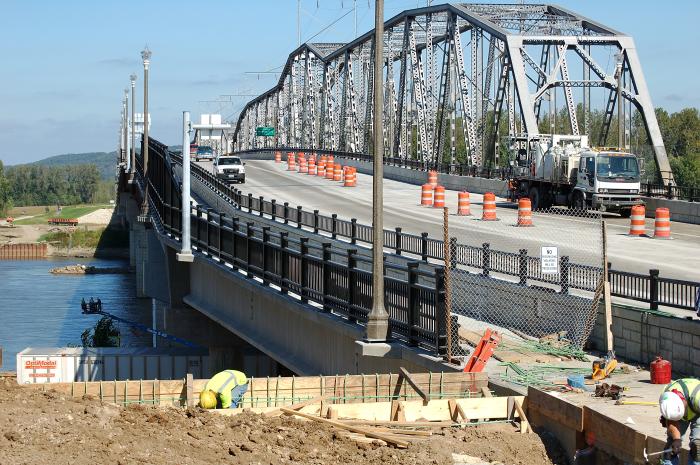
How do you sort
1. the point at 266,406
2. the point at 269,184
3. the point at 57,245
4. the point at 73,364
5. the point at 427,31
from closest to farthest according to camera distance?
the point at 266,406 → the point at 73,364 → the point at 269,184 → the point at 427,31 → the point at 57,245

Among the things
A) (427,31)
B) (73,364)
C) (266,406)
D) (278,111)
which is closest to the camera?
(266,406)

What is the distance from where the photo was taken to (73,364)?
40.3 metres

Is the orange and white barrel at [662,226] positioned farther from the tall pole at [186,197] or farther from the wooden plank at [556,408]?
the wooden plank at [556,408]

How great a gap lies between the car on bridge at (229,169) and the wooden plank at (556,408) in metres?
57.4

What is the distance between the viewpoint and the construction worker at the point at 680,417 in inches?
468

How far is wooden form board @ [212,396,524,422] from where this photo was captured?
1520cm

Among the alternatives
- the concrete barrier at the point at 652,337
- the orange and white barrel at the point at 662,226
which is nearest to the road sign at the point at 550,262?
the concrete barrier at the point at 652,337

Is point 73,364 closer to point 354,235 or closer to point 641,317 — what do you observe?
point 354,235

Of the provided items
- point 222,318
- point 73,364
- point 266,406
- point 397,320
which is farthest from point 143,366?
point 266,406

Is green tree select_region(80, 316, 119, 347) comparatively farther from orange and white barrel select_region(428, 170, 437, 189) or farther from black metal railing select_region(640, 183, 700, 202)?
black metal railing select_region(640, 183, 700, 202)

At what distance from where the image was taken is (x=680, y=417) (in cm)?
1202

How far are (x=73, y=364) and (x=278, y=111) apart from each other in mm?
141500

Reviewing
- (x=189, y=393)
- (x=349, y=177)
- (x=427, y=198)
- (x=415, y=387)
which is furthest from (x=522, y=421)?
(x=349, y=177)

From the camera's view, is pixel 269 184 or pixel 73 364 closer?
pixel 73 364
